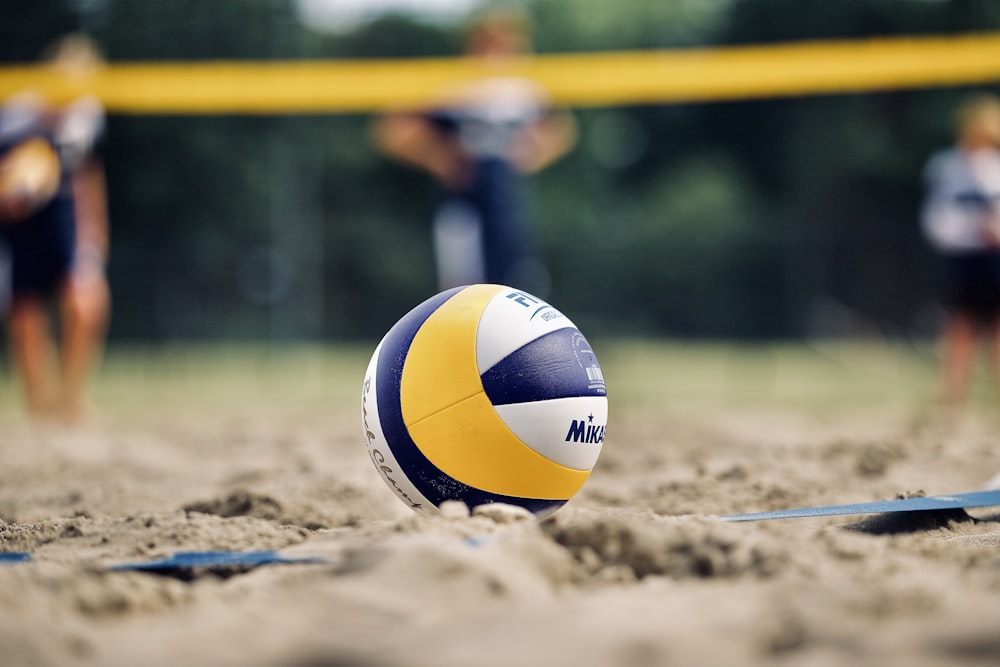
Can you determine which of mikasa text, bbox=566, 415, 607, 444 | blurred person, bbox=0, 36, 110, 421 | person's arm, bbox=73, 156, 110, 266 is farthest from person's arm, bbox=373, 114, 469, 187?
mikasa text, bbox=566, 415, 607, 444

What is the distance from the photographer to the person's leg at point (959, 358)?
7195 mm

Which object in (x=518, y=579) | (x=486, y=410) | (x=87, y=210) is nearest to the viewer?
(x=518, y=579)

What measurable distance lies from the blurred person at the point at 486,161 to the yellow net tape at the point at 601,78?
83 centimetres

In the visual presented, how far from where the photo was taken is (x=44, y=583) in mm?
2066

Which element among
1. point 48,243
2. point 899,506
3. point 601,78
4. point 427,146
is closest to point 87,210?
point 48,243

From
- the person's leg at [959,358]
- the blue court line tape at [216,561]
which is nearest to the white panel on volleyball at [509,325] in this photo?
the blue court line tape at [216,561]

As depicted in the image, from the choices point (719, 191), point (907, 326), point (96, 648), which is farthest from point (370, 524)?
point (719, 191)

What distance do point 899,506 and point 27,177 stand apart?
5692 mm

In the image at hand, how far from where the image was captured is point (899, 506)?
106 inches

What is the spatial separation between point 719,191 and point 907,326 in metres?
7.76

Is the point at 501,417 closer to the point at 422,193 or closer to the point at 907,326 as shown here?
the point at 907,326

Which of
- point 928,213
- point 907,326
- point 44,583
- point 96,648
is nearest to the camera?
point 96,648

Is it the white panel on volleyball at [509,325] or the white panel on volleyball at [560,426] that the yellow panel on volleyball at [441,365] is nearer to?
the white panel on volleyball at [509,325]

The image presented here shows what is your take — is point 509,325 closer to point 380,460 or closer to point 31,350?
point 380,460
